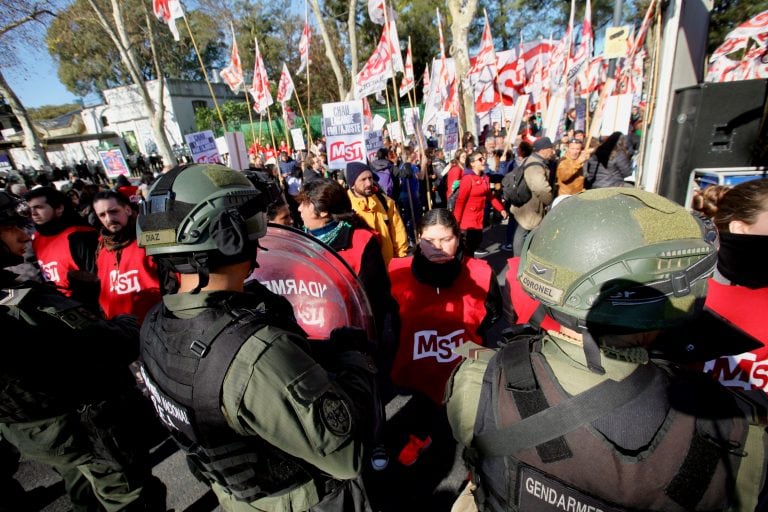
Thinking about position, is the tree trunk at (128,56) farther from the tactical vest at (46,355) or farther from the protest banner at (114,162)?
the tactical vest at (46,355)

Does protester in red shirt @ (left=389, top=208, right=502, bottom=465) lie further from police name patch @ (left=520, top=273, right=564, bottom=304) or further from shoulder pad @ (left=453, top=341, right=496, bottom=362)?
police name patch @ (left=520, top=273, right=564, bottom=304)

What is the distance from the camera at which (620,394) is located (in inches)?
37.6

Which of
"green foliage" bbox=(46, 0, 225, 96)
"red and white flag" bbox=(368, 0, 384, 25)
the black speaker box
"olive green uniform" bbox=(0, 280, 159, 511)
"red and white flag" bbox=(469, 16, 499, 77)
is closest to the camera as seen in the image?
"olive green uniform" bbox=(0, 280, 159, 511)

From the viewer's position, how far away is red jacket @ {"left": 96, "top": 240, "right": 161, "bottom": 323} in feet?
9.89

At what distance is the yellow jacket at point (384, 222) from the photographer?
4.16m

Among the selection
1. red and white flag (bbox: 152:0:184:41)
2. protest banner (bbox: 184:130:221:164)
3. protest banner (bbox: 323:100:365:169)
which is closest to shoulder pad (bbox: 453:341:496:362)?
protest banner (bbox: 323:100:365:169)

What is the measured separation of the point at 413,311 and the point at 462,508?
1.19 m

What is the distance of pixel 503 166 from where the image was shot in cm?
822

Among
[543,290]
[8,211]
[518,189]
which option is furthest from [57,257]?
[518,189]

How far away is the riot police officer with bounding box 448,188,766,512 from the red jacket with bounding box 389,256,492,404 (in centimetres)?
131

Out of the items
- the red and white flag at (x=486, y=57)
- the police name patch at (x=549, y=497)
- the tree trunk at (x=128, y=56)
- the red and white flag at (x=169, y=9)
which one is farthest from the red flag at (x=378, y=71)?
the tree trunk at (x=128, y=56)

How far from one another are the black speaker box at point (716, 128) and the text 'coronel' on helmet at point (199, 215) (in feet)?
13.6

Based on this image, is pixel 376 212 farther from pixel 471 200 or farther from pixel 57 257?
pixel 57 257

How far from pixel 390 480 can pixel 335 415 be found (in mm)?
1944
